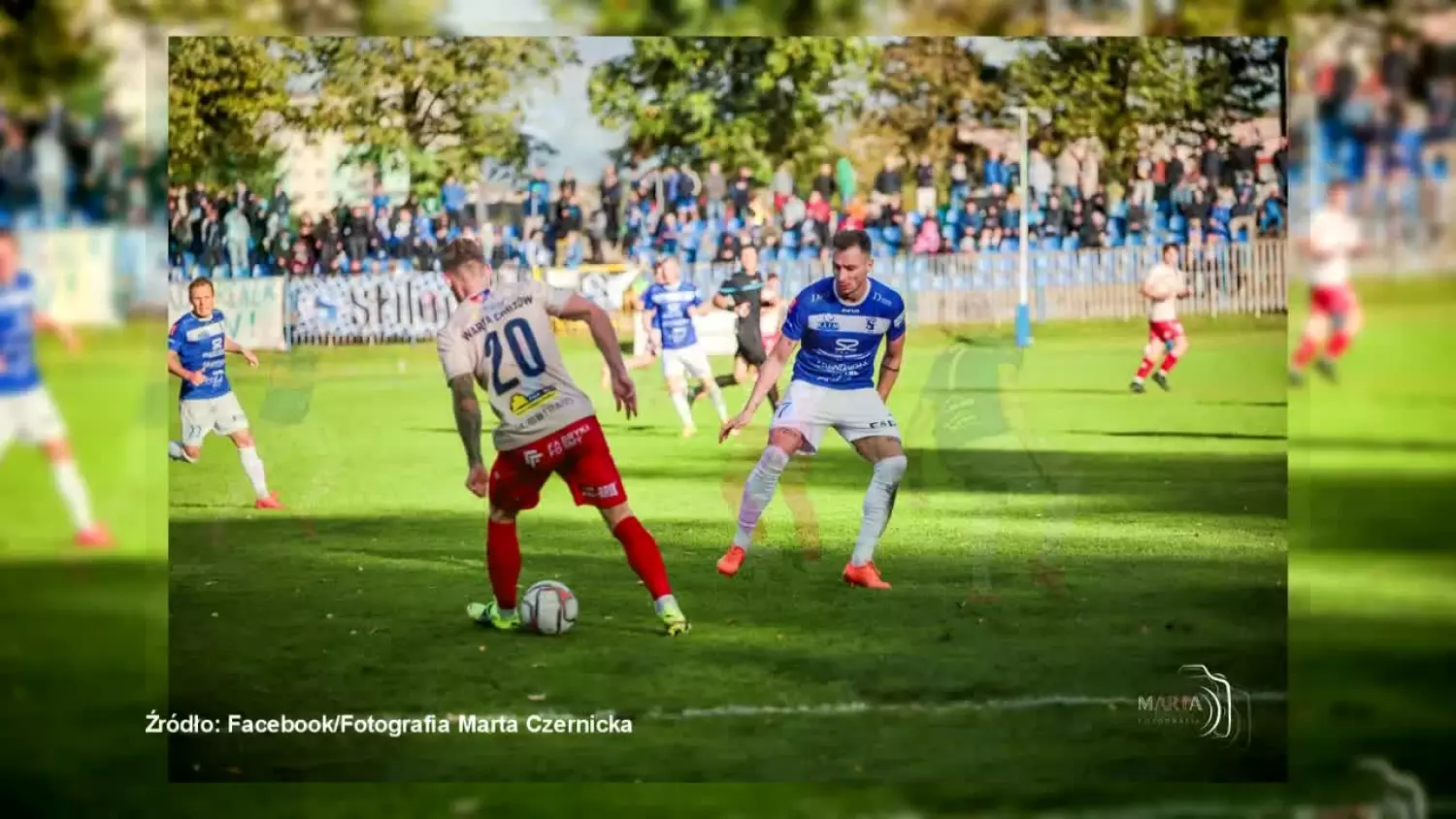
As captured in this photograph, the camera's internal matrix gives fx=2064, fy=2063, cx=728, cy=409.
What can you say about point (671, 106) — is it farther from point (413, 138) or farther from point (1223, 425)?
point (1223, 425)

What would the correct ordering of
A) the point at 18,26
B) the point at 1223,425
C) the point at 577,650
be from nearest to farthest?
the point at 577,650
the point at 1223,425
the point at 18,26

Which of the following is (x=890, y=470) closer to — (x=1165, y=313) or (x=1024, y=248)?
(x=1024, y=248)

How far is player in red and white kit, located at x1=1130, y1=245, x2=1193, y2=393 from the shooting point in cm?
922

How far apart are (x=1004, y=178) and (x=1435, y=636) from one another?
2.92 m

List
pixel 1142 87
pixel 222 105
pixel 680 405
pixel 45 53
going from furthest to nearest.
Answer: pixel 45 53 → pixel 680 405 → pixel 1142 87 → pixel 222 105

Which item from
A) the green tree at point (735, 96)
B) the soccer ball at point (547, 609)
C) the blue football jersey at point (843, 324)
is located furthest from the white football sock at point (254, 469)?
the blue football jersey at point (843, 324)

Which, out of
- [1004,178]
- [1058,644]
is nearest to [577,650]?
[1058,644]

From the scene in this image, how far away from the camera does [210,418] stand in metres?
9.02

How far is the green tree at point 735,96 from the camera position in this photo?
8.92 m

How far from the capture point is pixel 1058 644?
887 centimetres

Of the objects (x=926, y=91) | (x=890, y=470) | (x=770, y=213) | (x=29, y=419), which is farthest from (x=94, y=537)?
(x=926, y=91)

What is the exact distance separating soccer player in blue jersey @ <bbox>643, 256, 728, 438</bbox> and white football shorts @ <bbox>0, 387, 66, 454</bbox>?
2650mm

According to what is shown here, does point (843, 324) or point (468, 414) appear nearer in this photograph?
point (468, 414)

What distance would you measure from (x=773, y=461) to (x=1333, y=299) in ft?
9.25
